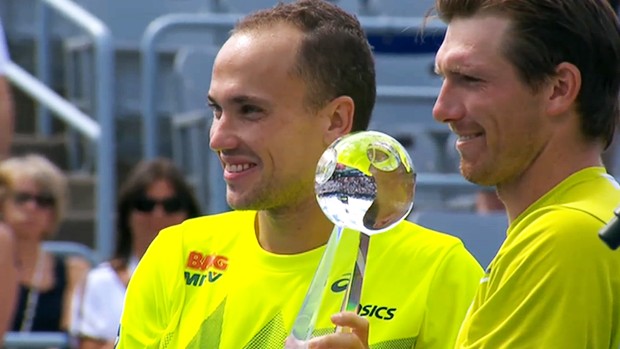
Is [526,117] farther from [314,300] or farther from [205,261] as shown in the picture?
[205,261]

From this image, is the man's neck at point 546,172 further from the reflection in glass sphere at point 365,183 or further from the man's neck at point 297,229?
the man's neck at point 297,229

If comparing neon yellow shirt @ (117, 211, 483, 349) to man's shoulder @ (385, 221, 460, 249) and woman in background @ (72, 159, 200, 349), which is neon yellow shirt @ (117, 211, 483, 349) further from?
woman in background @ (72, 159, 200, 349)

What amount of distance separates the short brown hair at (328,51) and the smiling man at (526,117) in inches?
23.3

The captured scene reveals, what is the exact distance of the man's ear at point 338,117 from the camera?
134 inches

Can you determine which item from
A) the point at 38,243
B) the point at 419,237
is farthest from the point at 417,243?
the point at 38,243

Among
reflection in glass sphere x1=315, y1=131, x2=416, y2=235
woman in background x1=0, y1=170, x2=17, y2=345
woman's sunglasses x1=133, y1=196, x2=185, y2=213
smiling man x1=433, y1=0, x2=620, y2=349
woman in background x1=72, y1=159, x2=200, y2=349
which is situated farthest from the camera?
woman's sunglasses x1=133, y1=196, x2=185, y2=213

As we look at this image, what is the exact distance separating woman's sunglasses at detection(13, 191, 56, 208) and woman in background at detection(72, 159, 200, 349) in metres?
0.36

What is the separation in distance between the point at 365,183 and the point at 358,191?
0.06 feet

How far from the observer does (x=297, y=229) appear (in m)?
3.38

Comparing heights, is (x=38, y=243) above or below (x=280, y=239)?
below

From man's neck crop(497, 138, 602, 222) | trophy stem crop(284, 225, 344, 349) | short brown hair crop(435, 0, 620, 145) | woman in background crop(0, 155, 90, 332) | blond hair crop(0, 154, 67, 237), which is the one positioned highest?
short brown hair crop(435, 0, 620, 145)

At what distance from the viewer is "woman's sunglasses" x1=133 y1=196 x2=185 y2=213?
6703 mm

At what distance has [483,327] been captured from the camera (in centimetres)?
259

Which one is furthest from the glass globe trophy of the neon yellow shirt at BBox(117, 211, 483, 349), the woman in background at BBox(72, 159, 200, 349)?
the woman in background at BBox(72, 159, 200, 349)
